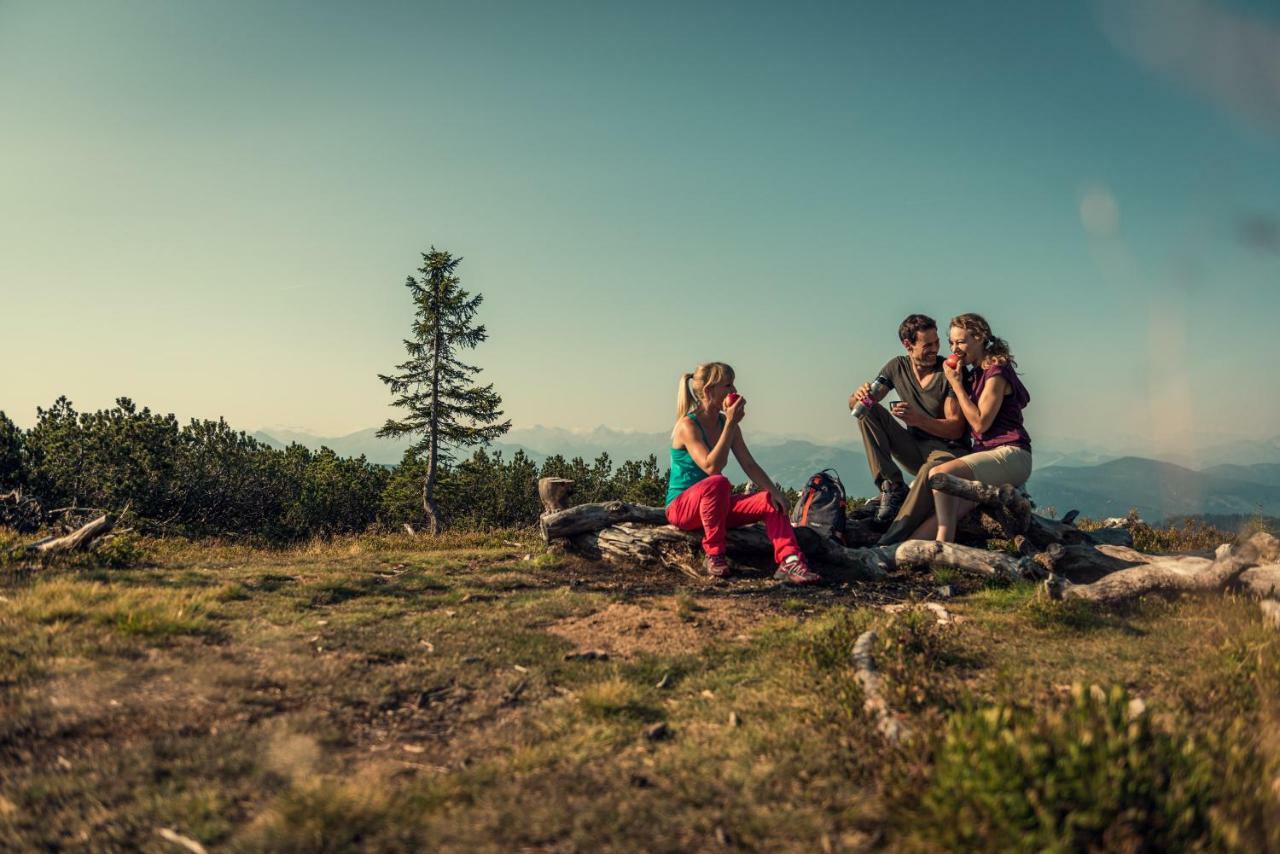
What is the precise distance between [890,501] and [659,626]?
16.9 ft

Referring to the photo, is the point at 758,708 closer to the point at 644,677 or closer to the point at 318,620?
the point at 644,677

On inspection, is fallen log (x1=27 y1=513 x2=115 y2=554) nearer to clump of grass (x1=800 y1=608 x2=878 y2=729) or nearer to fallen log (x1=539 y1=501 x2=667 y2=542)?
fallen log (x1=539 y1=501 x2=667 y2=542)

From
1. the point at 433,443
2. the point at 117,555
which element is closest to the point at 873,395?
the point at 117,555

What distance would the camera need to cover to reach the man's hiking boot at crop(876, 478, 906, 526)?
35.1 feet

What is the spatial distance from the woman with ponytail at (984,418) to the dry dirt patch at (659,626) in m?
3.44

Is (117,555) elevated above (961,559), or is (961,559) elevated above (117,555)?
(117,555)

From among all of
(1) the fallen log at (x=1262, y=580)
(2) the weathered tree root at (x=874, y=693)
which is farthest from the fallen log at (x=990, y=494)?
(2) the weathered tree root at (x=874, y=693)

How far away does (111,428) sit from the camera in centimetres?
2039

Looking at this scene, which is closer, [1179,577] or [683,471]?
[1179,577]

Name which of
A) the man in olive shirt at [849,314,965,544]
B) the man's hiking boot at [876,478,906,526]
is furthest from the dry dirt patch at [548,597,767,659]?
the man's hiking boot at [876,478,906,526]

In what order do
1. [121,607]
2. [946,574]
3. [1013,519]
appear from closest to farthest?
1. [121,607]
2. [946,574]
3. [1013,519]

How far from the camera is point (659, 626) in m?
7.12

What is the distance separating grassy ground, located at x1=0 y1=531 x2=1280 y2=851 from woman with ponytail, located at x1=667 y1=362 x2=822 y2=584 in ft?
3.41

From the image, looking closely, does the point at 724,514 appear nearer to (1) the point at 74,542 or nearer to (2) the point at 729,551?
(2) the point at 729,551
